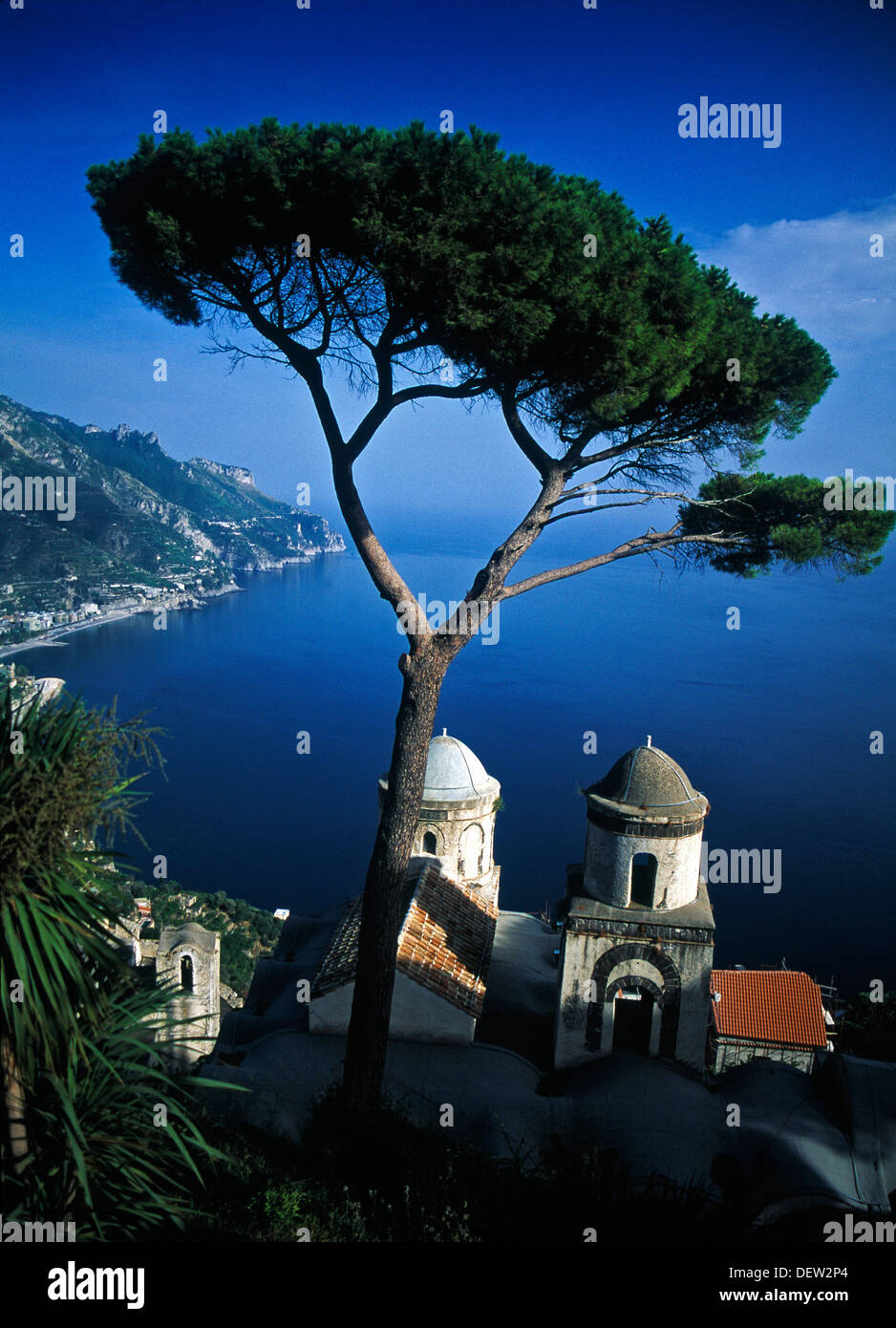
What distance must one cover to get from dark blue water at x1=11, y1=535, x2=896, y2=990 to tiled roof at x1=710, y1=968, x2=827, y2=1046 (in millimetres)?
13994

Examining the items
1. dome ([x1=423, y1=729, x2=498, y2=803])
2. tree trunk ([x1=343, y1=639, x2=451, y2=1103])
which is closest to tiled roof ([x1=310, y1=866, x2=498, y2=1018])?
dome ([x1=423, y1=729, x2=498, y2=803])

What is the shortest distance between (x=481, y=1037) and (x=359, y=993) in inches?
154

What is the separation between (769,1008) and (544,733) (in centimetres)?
4666

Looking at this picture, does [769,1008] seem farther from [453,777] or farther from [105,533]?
[105,533]

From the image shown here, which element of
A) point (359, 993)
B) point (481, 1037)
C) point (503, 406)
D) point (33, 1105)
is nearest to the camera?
point (33, 1105)

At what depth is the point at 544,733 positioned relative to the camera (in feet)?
202

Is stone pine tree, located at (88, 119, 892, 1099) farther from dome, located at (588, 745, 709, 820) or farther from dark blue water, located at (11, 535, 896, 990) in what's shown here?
dark blue water, located at (11, 535, 896, 990)

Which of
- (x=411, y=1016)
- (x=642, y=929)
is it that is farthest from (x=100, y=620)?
(x=642, y=929)

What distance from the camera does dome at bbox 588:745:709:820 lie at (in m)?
9.16

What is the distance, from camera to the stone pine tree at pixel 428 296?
6.30 metres

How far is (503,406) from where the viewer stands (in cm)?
743
